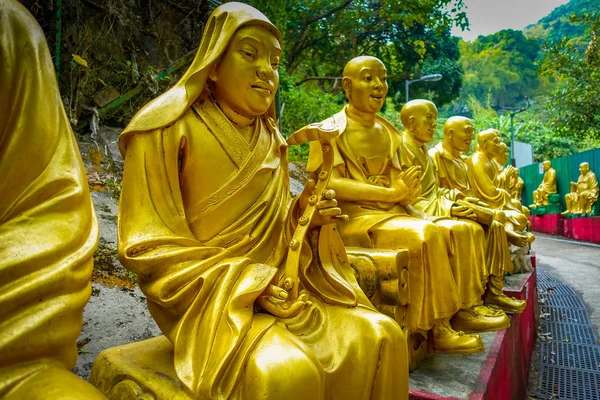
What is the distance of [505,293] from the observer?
14.5ft

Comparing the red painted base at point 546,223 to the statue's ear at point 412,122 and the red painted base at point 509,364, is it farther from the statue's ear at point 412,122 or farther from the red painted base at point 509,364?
the statue's ear at point 412,122

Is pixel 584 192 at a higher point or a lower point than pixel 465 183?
lower

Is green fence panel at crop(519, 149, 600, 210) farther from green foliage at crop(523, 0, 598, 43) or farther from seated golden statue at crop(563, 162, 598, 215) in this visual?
green foliage at crop(523, 0, 598, 43)

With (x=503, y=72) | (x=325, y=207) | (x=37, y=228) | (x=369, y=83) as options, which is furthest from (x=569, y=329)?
(x=503, y=72)

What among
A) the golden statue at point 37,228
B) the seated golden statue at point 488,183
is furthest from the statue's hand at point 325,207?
the seated golden statue at point 488,183

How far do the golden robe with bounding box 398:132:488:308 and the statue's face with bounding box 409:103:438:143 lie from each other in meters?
0.06

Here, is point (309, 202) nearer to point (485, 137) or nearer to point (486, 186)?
point (486, 186)

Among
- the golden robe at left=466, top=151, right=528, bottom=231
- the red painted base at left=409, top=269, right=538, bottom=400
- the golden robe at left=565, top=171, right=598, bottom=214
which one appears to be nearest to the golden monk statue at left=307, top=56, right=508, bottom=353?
the red painted base at left=409, top=269, right=538, bottom=400

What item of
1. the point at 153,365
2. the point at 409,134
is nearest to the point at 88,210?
the point at 153,365

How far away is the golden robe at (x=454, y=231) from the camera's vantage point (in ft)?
10.2

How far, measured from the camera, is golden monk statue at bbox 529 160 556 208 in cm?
1717

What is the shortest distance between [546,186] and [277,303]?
18.0 meters

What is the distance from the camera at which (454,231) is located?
121 inches

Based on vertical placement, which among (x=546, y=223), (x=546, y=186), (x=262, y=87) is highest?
(x=262, y=87)
